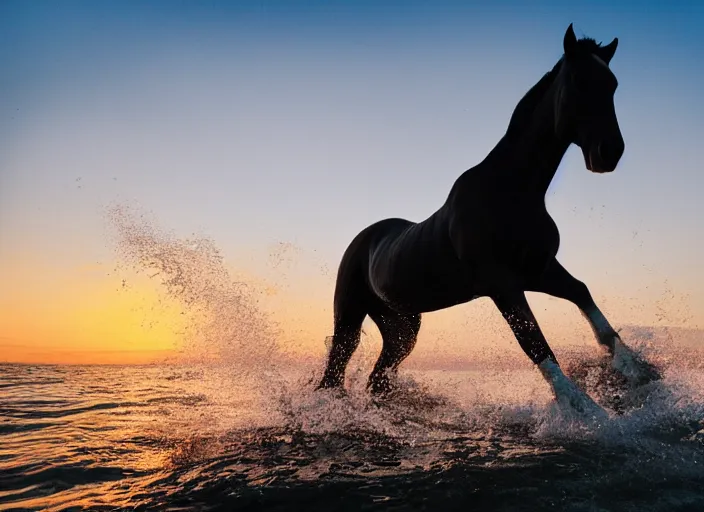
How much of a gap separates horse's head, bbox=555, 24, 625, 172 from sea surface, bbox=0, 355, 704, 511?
5.13ft

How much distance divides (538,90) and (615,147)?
966mm

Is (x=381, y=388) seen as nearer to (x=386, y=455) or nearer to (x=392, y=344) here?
(x=392, y=344)

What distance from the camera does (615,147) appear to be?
344 centimetres

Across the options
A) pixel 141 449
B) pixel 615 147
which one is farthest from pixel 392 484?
pixel 615 147

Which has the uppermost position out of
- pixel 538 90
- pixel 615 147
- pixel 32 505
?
pixel 538 90

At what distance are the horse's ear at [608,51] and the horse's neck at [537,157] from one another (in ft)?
1.68

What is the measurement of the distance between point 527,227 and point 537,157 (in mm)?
583

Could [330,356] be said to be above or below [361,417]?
above

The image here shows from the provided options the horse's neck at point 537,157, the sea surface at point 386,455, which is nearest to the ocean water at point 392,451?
the sea surface at point 386,455

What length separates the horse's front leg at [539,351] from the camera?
10.6ft

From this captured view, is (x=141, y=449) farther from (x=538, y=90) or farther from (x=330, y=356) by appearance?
(x=538, y=90)

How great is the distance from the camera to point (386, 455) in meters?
3.08

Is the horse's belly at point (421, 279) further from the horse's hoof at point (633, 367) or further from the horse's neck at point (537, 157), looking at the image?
the horse's hoof at point (633, 367)

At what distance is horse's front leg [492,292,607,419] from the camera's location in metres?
3.23
